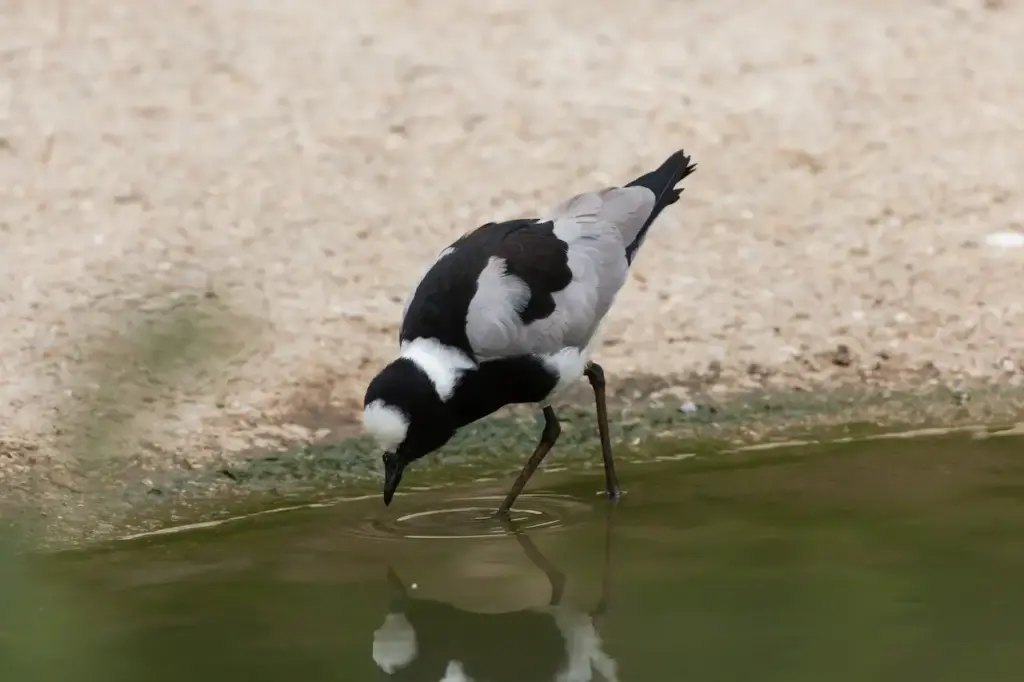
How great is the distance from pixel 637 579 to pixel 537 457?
1056 mm

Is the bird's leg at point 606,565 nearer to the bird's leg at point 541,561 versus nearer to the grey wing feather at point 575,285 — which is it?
the bird's leg at point 541,561

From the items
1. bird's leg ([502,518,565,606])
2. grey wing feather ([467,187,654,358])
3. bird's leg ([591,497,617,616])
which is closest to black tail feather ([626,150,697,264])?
grey wing feather ([467,187,654,358])

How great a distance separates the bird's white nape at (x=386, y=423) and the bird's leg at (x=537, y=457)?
0.58 metres

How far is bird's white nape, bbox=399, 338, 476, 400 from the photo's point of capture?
186 inches

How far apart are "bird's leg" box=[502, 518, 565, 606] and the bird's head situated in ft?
1.39

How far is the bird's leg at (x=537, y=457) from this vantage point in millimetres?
5098

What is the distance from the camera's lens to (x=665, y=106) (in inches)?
323

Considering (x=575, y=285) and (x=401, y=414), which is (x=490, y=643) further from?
(x=575, y=285)

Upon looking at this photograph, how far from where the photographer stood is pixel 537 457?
5324mm

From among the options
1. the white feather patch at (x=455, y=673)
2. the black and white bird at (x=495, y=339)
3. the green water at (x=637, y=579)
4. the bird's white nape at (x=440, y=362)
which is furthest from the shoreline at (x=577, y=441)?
the white feather patch at (x=455, y=673)

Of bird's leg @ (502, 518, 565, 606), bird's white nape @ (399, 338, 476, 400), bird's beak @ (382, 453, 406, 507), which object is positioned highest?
bird's white nape @ (399, 338, 476, 400)

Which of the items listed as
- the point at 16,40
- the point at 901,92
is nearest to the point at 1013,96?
the point at 901,92

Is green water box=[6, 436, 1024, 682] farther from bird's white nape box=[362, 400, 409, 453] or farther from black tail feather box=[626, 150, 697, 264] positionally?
black tail feather box=[626, 150, 697, 264]

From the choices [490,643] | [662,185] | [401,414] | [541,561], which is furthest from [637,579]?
[662,185]
